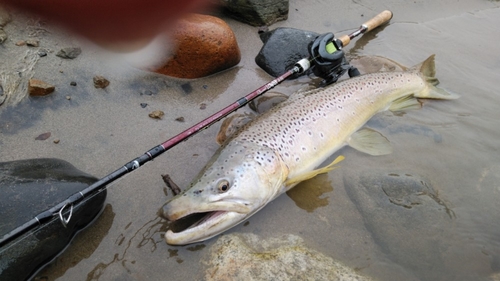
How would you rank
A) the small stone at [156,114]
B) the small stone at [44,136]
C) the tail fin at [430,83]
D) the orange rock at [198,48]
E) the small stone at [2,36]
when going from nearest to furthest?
the small stone at [44,136] → the small stone at [156,114] → the small stone at [2,36] → the orange rock at [198,48] → the tail fin at [430,83]

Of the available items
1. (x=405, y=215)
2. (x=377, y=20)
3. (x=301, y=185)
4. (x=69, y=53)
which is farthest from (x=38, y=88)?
(x=377, y=20)

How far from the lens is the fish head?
3.07 meters

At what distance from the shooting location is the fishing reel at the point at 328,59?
4723 millimetres

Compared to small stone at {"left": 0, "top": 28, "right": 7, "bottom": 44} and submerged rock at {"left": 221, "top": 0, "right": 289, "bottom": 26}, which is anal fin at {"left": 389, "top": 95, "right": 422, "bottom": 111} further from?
small stone at {"left": 0, "top": 28, "right": 7, "bottom": 44}

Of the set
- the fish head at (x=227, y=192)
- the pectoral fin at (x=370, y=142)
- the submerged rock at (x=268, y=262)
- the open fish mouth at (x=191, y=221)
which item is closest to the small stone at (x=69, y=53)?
the fish head at (x=227, y=192)

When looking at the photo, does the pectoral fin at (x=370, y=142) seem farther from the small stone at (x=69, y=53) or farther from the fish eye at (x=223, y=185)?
the small stone at (x=69, y=53)

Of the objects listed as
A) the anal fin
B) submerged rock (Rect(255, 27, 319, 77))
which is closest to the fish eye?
submerged rock (Rect(255, 27, 319, 77))

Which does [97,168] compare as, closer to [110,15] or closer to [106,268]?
[106,268]

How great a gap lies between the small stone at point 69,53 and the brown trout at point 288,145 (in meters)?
2.63

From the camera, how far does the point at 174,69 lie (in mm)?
4887

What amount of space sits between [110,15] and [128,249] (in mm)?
2987

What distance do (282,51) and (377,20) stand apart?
6.59 feet

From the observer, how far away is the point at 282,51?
17.7 feet

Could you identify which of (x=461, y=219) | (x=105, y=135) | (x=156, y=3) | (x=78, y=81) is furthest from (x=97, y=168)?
(x=461, y=219)
